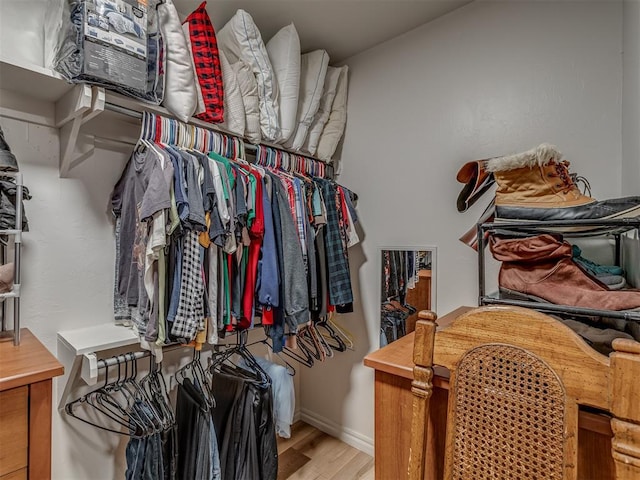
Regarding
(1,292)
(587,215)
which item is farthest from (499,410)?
(1,292)

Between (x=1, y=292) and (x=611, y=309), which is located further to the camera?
(x=1, y=292)

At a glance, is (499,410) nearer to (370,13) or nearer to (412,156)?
(412,156)

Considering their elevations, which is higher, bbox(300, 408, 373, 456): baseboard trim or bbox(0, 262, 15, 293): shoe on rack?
bbox(0, 262, 15, 293): shoe on rack

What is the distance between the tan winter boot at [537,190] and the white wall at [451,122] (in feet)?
2.09

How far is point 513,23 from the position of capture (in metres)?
1.54

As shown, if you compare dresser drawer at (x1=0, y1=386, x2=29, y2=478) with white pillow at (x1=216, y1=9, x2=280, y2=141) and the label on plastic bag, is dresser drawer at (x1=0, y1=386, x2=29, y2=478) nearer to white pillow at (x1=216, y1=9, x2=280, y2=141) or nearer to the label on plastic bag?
the label on plastic bag

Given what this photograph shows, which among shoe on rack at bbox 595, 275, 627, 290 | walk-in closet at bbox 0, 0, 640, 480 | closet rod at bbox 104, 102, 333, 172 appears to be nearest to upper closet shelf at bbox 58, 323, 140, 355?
walk-in closet at bbox 0, 0, 640, 480

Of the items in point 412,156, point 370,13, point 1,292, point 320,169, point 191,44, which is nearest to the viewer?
point 1,292

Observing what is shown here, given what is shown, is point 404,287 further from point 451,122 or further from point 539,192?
point 539,192

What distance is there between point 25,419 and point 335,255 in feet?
4.15

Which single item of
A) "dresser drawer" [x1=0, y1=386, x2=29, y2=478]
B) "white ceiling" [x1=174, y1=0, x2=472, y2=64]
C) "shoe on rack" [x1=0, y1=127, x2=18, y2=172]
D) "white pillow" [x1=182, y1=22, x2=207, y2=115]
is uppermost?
"white ceiling" [x1=174, y1=0, x2=472, y2=64]

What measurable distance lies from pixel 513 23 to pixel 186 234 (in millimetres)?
1697

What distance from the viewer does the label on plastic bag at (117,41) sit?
109cm

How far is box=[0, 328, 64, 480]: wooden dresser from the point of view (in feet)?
2.65
